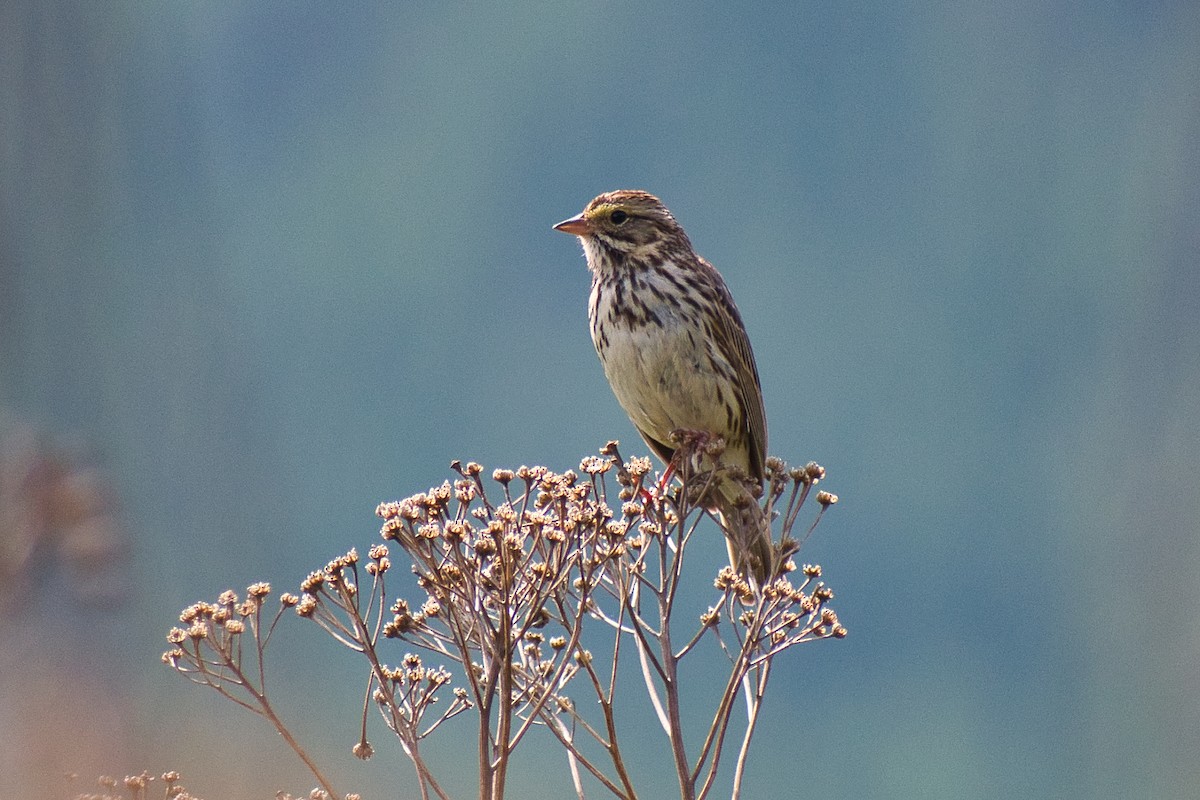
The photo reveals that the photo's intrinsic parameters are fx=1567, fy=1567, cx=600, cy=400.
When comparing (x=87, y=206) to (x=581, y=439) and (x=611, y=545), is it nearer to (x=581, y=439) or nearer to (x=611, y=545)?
(x=611, y=545)

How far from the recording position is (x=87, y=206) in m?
2.26

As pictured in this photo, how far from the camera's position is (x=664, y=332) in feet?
22.6

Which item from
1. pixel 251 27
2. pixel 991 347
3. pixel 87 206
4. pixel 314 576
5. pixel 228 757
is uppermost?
pixel 251 27

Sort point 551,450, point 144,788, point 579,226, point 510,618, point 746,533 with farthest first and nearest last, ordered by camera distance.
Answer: point 551,450, point 579,226, point 746,533, point 510,618, point 144,788

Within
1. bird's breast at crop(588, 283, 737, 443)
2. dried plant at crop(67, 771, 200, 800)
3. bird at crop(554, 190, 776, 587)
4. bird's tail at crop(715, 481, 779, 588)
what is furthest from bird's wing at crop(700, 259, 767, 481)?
dried plant at crop(67, 771, 200, 800)

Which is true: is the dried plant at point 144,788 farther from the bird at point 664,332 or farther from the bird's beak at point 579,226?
the bird's beak at point 579,226

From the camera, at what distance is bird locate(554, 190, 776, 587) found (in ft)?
22.7

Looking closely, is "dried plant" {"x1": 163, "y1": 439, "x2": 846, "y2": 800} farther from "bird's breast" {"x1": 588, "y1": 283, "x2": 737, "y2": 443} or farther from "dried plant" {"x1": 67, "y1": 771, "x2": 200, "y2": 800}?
"bird's breast" {"x1": 588, "y1": 283, "x2": 737, "y2": 443}

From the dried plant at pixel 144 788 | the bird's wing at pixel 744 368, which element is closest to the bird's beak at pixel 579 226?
the bird's wing at pixel 744 368

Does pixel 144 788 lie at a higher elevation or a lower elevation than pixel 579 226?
lower

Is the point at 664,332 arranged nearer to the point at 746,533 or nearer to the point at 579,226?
the point at 579,226

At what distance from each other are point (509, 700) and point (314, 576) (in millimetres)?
621

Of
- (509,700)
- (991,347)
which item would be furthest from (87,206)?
(991,347)

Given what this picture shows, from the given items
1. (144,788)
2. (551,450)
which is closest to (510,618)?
(144,788)
